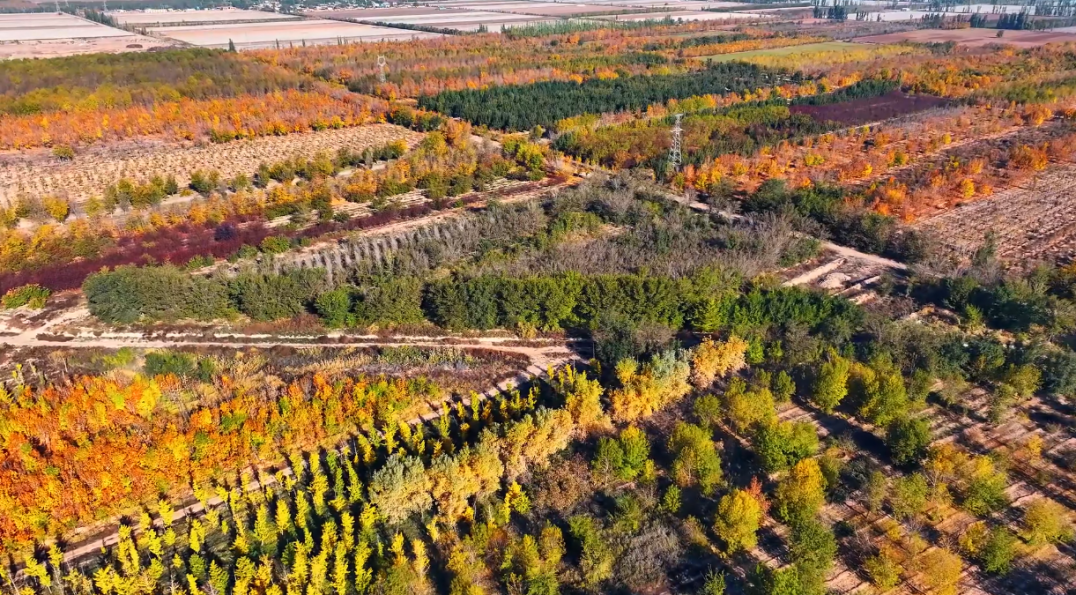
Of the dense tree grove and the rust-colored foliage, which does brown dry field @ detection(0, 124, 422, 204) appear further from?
the rust-colored foliage

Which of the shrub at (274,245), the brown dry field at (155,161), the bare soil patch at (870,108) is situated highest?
the bare soil patch at (870,108)

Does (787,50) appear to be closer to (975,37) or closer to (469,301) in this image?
(975,37)

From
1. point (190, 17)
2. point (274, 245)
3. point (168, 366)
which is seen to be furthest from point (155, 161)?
point (190, 17)

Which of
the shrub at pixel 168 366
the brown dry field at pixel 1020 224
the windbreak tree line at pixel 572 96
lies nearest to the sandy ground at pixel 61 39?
the windbreak tree line at pixel 572 96

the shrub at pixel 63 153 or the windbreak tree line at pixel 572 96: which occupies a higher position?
the windbreak tree line at pixel 572 96

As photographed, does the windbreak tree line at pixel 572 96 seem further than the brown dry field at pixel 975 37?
No

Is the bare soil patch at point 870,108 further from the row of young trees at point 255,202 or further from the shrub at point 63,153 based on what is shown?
the shrub at point 63,153

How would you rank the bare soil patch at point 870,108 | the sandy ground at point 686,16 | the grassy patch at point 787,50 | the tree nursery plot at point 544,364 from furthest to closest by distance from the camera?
the sandy ground at point 686,16
the grassy patch at point 787,50
the bare soil patch at point 870,108
the tree nursery plot at point 544,364
